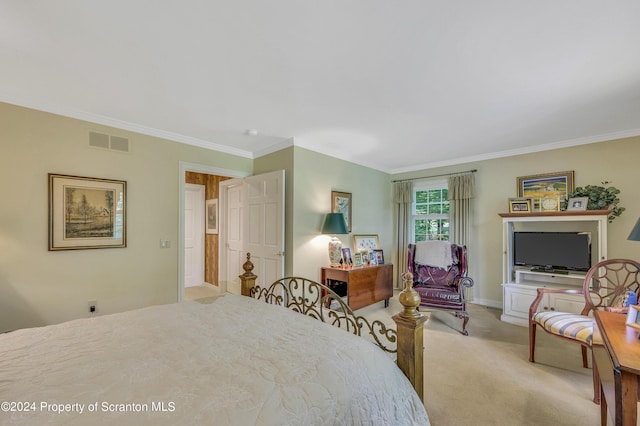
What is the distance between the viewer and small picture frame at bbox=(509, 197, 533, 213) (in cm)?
385

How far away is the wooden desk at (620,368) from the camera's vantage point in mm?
1144

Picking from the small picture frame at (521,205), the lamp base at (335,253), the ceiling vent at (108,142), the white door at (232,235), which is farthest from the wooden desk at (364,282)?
A: the ceiling vent at (108,142)

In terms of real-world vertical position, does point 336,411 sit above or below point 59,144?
below

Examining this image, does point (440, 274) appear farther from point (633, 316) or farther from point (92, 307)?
point (92, 307)

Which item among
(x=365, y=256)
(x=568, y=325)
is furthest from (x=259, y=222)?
(x=568, y=325)

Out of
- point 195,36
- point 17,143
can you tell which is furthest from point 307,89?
point 17,143

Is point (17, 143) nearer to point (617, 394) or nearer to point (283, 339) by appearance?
point (283, 339)

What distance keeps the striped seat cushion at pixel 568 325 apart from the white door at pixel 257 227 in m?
2.86

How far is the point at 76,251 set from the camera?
290 centimetres

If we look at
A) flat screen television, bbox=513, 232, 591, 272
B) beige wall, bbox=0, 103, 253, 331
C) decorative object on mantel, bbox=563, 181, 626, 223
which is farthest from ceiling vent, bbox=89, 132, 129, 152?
decorative object on mantel, bbox=563, 181, 626, 223

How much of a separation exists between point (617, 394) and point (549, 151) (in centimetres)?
390

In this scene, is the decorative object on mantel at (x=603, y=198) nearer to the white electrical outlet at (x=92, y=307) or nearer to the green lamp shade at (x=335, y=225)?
the green lamp shade at (x=335, y=225)

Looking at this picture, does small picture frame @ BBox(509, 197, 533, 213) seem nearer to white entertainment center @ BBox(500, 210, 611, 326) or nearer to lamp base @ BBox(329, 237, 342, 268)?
white entertainment center @ BBox(500, 210, 611, 326)

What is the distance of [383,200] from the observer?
550cm
